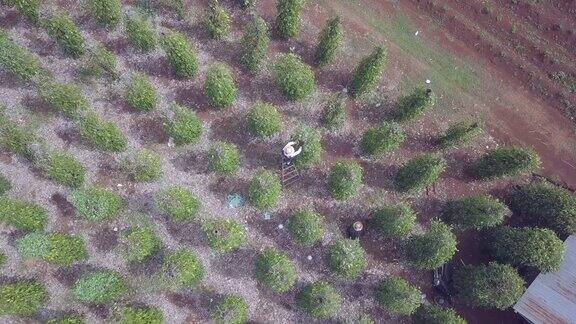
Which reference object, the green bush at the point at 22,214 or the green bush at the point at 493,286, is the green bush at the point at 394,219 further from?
the green bush at the point at 22,214

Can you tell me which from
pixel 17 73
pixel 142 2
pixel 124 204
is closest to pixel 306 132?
pixel 124 204

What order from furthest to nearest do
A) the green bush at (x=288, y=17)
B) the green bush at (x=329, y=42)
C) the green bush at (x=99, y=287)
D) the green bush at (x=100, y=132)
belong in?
1. the green bush at (x=288, y=17)
2. the green bush at (x=329, y=42)
3. the green bush at (x=100, y=132)
4. the green bush at (x=99, y=287)

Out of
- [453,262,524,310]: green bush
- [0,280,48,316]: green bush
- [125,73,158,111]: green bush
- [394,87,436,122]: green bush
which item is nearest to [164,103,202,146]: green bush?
[125,73,158,111]: green bush

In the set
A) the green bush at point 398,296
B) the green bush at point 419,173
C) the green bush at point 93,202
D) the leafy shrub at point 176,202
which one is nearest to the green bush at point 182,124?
the leafy shrub at point 176,202

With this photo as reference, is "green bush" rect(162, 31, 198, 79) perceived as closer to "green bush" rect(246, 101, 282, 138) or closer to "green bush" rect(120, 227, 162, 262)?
"green bush" rect(246, 101, 282, 138)

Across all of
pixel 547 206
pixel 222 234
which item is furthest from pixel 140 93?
pixel 547 206

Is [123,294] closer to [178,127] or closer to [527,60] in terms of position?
[178,127]
